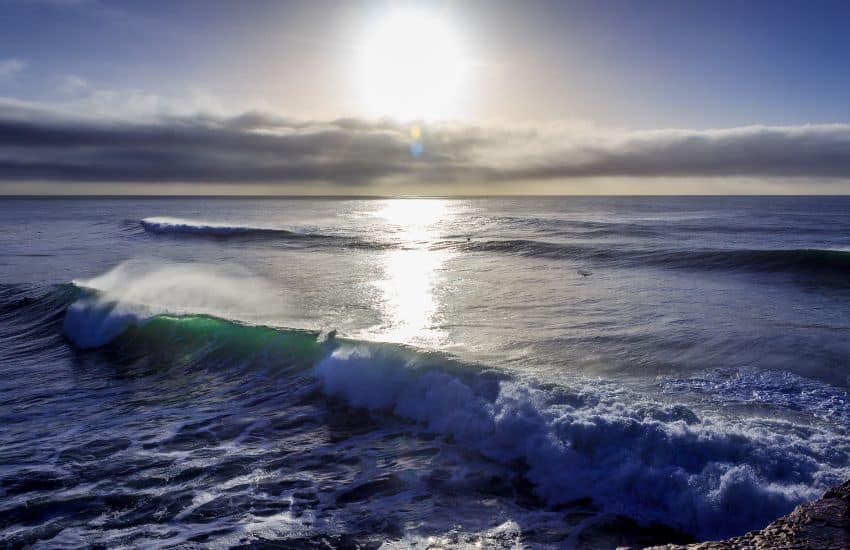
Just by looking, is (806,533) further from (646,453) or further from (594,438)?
(594,438)

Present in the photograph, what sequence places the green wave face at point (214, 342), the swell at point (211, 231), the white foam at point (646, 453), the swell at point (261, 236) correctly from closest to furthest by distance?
the white foam at point (646, 453)
the green wave face at point (214, 342)
the swell at point (261, 236)
the swell at point (211, 231)

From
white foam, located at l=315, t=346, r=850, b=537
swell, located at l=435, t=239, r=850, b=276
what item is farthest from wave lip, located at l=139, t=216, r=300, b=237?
white foam, located at l=315, t=346, r=850, b=537

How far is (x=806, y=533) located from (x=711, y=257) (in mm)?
24222

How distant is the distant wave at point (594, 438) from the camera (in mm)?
5801

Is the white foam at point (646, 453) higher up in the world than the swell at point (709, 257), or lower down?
lower down

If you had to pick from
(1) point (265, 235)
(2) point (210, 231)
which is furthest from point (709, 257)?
(2) point (210, 231)

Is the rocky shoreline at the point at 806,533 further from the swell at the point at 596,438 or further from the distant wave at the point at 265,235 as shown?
the distant wave at the point at 265,235

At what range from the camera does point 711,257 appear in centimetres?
2480

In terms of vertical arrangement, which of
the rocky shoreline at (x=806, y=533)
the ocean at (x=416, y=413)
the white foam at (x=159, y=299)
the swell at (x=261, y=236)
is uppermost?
the swell at (x=261, y=236)

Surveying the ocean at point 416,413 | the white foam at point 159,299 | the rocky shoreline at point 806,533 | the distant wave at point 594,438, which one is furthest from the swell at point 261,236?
the rocky shoreline at point 806,533

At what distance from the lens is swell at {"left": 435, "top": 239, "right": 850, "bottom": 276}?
2167 centimetres

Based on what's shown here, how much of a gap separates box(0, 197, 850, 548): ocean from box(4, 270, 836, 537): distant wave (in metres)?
0.03

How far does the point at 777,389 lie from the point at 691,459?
299cm

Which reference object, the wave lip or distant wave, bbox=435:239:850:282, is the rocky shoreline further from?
the wave lip
